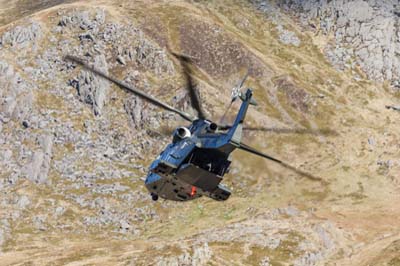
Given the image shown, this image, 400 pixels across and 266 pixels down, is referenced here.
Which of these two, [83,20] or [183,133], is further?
[83,20]

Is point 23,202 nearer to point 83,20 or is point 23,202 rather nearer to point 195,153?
point 83,20

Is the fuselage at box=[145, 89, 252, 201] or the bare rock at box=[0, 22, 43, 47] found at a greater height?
the bare rock at box=[0, 22, 43, 47]

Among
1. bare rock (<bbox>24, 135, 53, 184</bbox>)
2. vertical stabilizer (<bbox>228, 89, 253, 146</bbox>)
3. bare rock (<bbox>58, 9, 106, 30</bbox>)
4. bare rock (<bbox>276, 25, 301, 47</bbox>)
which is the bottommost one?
vertical stabilizer (<bbox>228, 89, 253, 146</bbox>)

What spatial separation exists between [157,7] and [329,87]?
190ft

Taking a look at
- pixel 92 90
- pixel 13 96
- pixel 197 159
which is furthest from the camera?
pixel 92 90

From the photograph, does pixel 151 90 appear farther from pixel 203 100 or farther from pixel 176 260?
pixel 176 260

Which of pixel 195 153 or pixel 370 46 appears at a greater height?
pixel 370 46

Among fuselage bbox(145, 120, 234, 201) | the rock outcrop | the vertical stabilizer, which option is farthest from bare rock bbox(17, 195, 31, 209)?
the rock outcrop

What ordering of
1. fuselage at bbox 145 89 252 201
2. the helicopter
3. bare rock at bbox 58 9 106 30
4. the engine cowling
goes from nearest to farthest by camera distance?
the helicopter < fuselage at bbox 145 89 252 201 < the engine cowling < bare rock at bbox 58 9 106 30

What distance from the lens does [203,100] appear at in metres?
151

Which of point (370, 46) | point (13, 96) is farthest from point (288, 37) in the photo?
point (13, 96)

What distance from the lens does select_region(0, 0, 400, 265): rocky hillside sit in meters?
112

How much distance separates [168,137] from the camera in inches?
4656

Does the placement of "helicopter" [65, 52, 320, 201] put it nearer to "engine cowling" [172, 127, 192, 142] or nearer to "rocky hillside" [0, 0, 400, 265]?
"engine cowling" [172, 127, 192, 142]
